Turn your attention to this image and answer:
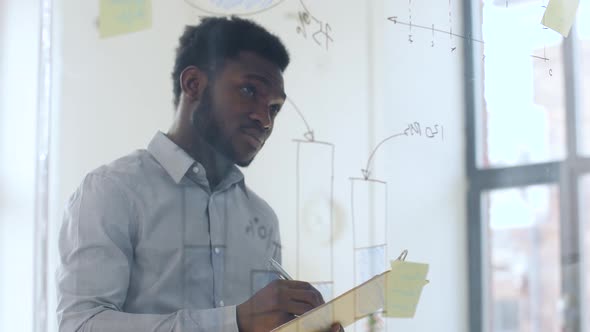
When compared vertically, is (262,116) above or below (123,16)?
below

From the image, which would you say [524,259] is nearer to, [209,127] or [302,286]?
[302,286]

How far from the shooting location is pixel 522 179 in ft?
2.68

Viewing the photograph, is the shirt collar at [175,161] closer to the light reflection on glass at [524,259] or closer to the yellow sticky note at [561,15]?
the light reflection on glass at [524,259]

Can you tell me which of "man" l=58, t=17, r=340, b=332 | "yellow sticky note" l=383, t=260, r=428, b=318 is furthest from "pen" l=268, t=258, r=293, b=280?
"yellow sticky note" l=383, t=260, r=428, b=318

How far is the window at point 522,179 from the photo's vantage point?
0.80 metres

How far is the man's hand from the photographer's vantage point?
67cm

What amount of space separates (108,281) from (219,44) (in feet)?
0.80

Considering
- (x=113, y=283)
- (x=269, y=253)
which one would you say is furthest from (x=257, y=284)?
(x=113, y=283)

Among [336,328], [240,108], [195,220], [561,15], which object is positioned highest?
[561,15]

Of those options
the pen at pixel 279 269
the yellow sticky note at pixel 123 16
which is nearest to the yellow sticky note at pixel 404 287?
the pen at pixel 279 269

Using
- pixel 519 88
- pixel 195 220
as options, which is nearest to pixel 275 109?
pixel 195 220

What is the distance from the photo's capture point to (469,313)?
789 mm

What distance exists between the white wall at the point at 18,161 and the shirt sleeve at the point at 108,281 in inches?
5.0

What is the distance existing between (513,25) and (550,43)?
0.06m
